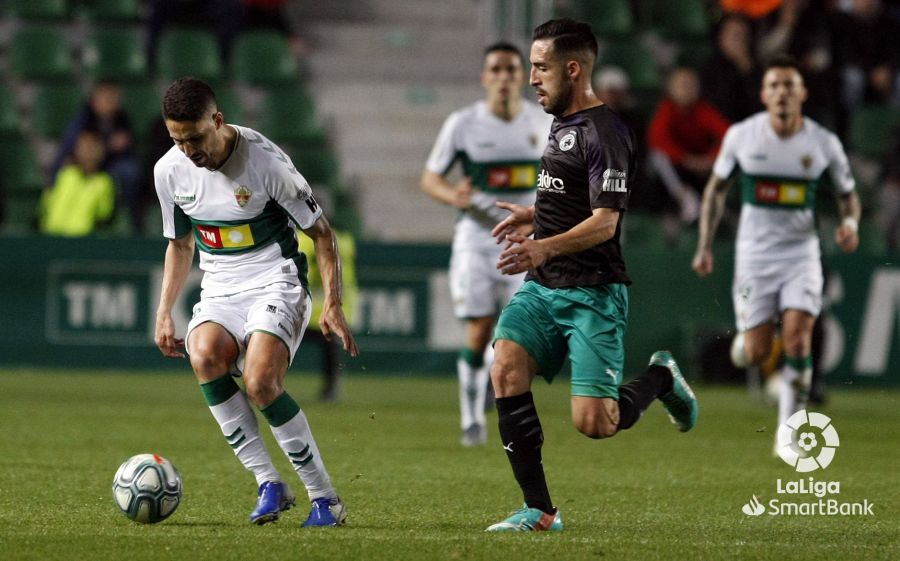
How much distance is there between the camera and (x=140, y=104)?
17078mm

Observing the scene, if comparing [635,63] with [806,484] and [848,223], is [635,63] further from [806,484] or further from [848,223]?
[806,484]

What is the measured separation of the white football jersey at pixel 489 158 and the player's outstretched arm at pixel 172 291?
373 centimetres

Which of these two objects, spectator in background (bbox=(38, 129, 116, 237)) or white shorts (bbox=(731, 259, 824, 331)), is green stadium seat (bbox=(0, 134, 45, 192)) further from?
white shorts (bbox=(731, 259, 824, 331))

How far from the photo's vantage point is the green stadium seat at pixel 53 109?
16.9 metres

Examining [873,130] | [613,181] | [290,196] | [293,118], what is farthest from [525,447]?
[873,130]

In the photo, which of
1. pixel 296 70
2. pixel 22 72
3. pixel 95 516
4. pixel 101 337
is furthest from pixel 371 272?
pixel 95 516

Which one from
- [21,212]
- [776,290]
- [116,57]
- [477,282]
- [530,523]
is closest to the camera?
[530,523]

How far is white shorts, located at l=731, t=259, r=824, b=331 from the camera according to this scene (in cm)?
957

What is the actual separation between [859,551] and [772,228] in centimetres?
428

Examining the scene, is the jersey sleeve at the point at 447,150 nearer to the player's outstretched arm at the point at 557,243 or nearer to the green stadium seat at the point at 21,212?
the player's outstretched arm at the point at 557,243

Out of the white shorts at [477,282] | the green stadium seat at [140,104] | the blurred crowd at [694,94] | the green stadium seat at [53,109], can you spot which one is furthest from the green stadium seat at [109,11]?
the white shorts at [477,282]

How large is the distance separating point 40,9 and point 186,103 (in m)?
12.6

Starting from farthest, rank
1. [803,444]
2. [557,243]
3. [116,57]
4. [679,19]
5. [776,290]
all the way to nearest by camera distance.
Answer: [679,19], [116,57], [776,290], [803,444], [557,243]

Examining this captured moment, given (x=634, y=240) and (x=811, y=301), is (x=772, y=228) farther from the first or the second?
(x=634, y=240)
